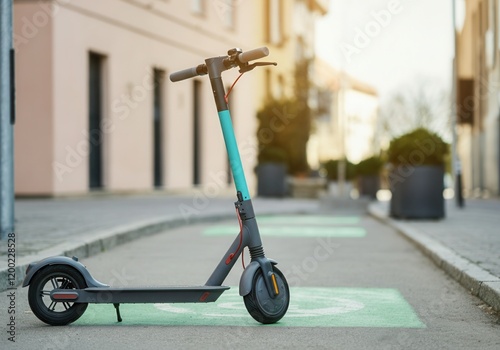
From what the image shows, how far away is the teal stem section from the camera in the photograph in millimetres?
5719

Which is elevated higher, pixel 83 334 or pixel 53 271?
pixel 53 271

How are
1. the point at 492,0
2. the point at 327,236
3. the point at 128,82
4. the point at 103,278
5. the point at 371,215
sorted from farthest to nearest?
1. the point at 492,0
2. the point at 128,82
3. the point at 371,215
4. the point at 327,236
5. the point at 103,278

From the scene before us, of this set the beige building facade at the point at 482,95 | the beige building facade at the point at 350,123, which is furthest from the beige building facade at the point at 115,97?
the beige building facade at the point at 350,123

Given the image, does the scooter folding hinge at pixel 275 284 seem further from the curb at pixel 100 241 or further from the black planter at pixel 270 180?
the black planter at pixel 270 180

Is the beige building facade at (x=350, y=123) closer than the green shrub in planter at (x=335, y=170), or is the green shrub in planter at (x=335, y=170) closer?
the green shrub in planter at (x=335, y=170)

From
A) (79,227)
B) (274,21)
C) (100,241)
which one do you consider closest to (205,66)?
(100,241)

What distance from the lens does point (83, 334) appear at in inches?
213

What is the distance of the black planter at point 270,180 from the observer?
28641 millimetres

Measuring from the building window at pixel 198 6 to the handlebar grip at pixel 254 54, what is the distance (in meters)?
25.2

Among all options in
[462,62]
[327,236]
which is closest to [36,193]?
[327,236]

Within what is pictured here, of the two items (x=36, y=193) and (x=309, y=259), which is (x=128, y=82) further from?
(x=309, y=259)

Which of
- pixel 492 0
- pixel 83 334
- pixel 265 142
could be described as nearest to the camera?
pixel 83 334

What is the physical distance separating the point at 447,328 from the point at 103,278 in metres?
3.52

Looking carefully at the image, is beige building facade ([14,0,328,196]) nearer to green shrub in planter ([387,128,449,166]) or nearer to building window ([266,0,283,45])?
building window ([266,0,283,45])
